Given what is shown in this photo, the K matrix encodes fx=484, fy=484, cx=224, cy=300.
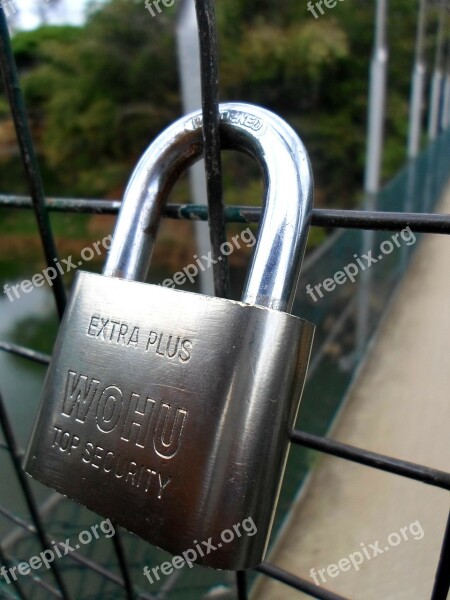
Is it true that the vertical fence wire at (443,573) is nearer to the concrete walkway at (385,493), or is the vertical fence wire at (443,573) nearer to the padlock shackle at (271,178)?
the padlock shackle at (271,178)

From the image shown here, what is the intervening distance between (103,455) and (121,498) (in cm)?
4

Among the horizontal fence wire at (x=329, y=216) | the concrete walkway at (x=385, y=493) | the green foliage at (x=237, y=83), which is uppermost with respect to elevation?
the green foliage at (x=237, y=83)

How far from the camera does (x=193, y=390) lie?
35 cm

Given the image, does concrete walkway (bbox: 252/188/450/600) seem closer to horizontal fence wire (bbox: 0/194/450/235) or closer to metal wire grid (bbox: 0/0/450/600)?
metal wire grid (bbox: 0/0/450/600)

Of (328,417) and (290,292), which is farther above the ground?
(290,292)

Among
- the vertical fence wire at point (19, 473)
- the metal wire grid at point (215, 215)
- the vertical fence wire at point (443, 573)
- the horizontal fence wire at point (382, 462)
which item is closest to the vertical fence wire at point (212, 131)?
the metal wire grid at point (215, 215)

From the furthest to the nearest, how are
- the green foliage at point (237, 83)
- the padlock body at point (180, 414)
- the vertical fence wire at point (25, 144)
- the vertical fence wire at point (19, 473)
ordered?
the green foliage at point (237, 83)
the vertical fence wire at point (19, 473)
the vertical fence wire at point (25, 144)
the padlock body at point (180, 414)

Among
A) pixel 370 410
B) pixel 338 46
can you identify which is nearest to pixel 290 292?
pixel 370 410

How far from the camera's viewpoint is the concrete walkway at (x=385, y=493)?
125 cm

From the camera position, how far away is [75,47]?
9.27 metres

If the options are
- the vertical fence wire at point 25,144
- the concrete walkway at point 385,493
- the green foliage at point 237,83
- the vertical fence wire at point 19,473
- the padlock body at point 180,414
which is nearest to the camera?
the padlock body at point 180,414

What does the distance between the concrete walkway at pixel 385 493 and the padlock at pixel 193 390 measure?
619 millimetres

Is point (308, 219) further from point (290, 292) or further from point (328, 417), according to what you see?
point (328, 417)

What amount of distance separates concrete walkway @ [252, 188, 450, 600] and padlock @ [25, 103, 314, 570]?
619 millimetres
